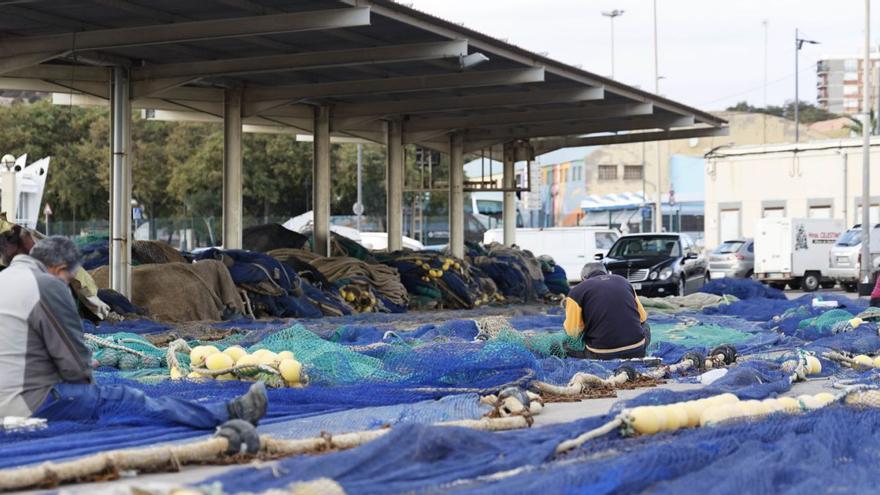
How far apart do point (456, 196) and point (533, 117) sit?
3823 millimetres

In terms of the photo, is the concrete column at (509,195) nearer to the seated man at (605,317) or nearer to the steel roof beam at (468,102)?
the steel roof beam at (468,102)

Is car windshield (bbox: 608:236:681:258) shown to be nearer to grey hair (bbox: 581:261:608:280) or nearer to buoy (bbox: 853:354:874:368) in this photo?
buoy (bbox: 853:354:874:368)

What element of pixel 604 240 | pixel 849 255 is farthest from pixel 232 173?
pixel 849 255

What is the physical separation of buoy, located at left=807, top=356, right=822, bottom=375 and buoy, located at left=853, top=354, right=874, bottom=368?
53cm

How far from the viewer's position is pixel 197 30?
1867 cm

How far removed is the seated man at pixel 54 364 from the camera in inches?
308

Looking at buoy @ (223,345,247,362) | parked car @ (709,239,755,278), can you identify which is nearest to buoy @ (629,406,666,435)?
buoy @ (223,345,247,362)

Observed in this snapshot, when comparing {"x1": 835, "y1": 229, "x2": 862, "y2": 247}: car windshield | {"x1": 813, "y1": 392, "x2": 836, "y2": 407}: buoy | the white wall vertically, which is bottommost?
{"x1": 813, "y1": 392, "x2": 836, "y2": 407}: buoy

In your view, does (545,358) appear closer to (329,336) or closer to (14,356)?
(329,336)

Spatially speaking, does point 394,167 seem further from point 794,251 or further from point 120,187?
point 794,251

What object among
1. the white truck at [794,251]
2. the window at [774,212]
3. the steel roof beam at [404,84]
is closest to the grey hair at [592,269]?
the steel roof beam at [404,84]

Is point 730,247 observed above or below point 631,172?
below

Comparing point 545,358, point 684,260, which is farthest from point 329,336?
point 684,260

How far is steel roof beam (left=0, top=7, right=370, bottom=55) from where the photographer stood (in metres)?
18.2
